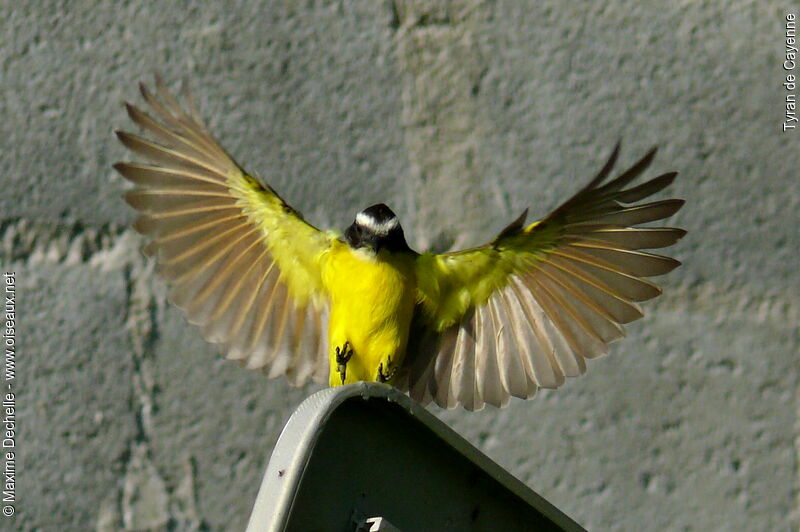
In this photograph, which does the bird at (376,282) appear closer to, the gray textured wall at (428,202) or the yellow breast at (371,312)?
the yellow breast at (371,312)

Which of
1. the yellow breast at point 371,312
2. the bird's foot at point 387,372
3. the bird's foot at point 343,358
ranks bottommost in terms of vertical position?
the bird's foot at point 387,372

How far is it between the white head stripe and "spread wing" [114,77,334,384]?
12 centimetres

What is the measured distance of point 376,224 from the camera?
2768mm

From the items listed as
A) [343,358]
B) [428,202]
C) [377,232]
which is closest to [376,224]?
[377,232]

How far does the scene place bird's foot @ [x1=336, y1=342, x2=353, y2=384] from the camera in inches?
105

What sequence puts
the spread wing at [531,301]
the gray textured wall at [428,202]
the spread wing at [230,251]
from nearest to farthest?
the spread wing at [531,301] → the spread wing at [230,251] → the gray textured wall at [428,202]

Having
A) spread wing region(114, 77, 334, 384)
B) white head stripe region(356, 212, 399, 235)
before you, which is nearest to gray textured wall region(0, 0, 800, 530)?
spread wing region(114, 77, 334, 384)

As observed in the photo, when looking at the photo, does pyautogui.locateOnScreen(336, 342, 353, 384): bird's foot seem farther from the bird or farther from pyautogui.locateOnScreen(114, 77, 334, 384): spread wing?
pyautogui.locateOnScreen(114, 77, 334, 384): spread wing

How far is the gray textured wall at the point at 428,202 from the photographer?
3.02 m

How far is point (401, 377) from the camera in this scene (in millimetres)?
2859

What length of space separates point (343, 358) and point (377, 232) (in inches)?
11.0

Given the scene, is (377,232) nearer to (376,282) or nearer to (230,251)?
(376,282)

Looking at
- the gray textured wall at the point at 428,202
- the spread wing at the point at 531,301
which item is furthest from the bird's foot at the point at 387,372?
the gray textured wall at the point at 428,202

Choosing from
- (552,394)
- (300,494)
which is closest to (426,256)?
(552,394)
